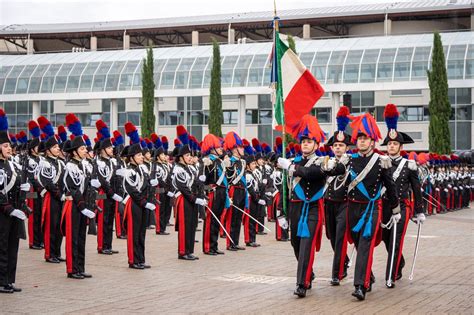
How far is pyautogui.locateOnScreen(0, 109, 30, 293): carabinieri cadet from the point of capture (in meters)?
10.3

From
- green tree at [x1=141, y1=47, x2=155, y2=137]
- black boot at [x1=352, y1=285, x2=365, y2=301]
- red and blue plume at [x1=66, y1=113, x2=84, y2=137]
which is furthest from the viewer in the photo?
green tree at [x1=141, y1=47, x2=155, y2=137]

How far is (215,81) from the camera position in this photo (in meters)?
46.0

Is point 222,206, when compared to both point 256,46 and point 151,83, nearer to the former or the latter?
point 151,83

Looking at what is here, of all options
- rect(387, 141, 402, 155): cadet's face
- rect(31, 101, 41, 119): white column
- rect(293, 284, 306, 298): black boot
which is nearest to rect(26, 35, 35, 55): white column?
rect(31, 101, 41, 119): white column

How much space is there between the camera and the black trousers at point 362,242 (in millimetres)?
10102

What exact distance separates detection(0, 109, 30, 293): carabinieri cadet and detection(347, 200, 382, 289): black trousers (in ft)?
13.7

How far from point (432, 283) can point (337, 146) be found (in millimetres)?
2314

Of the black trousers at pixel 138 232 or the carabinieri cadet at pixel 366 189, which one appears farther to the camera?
the black trousers at pixel 138 232

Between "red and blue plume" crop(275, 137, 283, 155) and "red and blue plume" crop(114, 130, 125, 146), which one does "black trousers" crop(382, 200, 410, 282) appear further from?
"red and blue plume" crop(275, 137, 283, 155)

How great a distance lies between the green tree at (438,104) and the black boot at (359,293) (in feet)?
110

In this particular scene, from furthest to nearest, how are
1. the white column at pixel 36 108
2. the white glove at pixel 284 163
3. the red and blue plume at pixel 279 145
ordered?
the white column at pixel 36 108 < the red and blue plume at pixel 279 145 < the white glove at pixel 284 163

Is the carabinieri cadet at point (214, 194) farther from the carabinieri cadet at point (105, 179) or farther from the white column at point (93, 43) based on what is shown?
the white column at point (93, 43)

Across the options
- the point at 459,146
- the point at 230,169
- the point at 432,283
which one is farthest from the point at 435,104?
the point at 432,283

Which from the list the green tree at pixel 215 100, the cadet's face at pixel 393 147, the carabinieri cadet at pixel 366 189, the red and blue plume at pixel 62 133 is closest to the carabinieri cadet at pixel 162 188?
the red and blue plume at pixel 62 133
